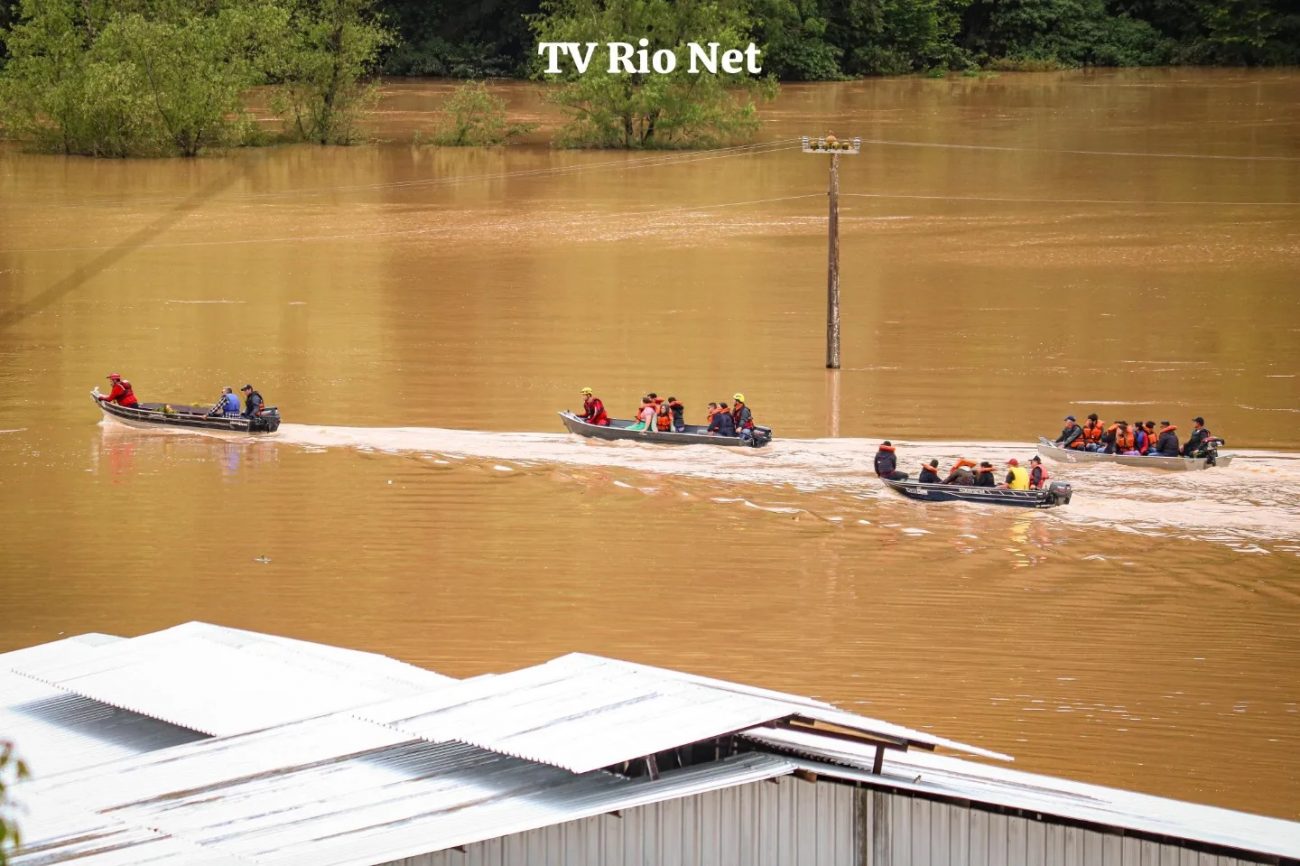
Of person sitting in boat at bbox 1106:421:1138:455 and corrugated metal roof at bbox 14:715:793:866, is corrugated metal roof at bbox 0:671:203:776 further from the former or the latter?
person sitting in boat at bbox 1106:421:1138:455

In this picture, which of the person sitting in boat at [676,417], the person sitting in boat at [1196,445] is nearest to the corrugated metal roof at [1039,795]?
the person sitting in boat at [1196,445]

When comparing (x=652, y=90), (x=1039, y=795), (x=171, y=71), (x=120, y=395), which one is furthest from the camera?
(x=171, y=71)

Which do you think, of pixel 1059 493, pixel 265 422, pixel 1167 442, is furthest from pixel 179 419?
pixel 1167 442

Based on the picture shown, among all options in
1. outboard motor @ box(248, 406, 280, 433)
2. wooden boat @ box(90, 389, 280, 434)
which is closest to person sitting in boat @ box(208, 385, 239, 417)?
wooden boat @ box(90, 389, 280, 434)

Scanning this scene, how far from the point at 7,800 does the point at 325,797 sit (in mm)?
2978

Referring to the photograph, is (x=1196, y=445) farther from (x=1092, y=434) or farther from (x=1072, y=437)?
(x=1072, y=437)

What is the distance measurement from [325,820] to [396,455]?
1760cm

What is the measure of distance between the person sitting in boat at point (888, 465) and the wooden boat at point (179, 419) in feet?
32.9

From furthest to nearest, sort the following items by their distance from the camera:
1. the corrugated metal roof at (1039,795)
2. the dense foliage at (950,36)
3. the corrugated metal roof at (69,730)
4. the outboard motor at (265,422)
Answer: the dense foliage at (950,36) < the outboard motor at (265,422) < the corrugated metal roof at (69,730) < the corrugated metal roof at (1039,795)

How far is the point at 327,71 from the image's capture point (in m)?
73.3

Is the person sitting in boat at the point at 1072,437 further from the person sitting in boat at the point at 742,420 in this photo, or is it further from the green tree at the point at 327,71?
the green tree at the point at 327,71

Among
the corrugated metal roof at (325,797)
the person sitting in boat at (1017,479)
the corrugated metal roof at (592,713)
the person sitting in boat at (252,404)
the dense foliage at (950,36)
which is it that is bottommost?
the corrugated metal roof at (325,797)

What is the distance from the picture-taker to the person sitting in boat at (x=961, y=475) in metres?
25.6

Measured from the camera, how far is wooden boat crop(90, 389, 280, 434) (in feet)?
99.0
